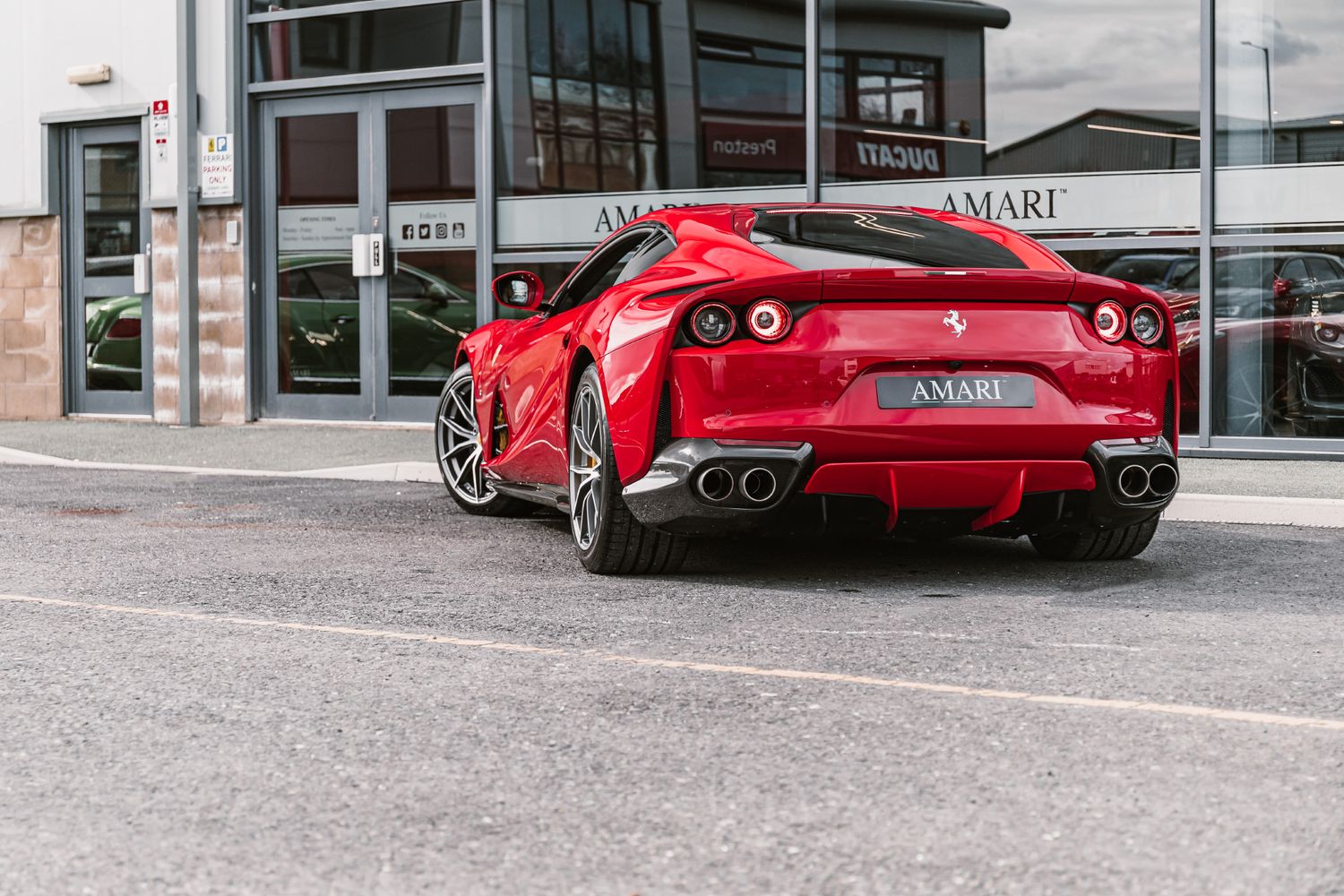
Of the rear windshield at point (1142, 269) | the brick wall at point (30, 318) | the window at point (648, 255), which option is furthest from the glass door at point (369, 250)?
the window at point (648, 255)

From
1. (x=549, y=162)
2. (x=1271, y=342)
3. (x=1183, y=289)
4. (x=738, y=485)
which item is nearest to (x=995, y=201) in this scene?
(x=1183, y=289)

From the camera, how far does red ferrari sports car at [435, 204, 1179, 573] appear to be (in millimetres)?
5277

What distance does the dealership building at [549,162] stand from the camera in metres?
10.4

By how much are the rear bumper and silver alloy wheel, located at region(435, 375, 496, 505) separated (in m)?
2.52

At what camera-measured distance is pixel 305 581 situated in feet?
19.2

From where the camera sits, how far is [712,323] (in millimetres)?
5336

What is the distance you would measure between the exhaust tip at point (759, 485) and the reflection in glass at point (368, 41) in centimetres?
829

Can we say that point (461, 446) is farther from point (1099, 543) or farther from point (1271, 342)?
point (1271, 342)

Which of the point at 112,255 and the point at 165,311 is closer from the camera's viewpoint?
the point at 165,311

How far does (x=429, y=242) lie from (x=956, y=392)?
8.30 metres

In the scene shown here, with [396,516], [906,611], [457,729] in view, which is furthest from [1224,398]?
[457,729]

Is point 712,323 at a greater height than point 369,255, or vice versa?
point 369,255

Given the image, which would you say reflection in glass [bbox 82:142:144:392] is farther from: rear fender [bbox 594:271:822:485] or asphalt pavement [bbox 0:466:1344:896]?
rear fender [bbox 594:271:822:485]

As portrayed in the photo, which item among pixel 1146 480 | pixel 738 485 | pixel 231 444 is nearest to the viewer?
pixel 738 485
